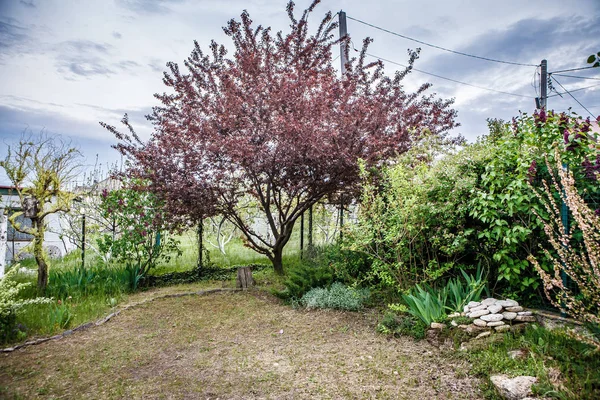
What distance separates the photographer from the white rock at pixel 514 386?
2.19m

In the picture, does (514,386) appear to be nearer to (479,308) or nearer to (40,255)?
(479,308)

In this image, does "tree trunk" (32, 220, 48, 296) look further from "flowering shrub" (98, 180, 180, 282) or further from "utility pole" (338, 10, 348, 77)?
"utility pole" (338, 10, 348, 77)

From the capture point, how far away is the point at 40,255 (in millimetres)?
4941

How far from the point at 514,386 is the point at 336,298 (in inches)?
96.6

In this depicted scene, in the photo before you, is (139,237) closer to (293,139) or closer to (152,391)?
(293,139)

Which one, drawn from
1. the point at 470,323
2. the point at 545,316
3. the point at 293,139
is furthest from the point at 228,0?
the point at 545,316

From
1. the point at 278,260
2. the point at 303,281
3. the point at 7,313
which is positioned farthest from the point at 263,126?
the point at 7,313

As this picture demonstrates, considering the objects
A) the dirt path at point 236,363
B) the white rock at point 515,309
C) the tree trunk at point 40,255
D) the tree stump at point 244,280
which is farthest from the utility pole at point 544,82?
the tree trunk at point 40,255

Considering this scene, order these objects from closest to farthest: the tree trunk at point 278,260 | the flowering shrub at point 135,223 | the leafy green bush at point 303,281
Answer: the leafy green bush at point 303,281
the flowering shrub at point 135,223
the tree trunk at point 278,260

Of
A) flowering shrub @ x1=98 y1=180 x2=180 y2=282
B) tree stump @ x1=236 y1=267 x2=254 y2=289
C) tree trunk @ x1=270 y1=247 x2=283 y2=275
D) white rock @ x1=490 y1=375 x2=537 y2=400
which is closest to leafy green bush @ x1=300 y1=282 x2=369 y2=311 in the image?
tree stump @ x1=236 y1=267 x2=254 y2=289

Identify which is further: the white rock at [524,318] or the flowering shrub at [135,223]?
the flowering shrub at [135,223]

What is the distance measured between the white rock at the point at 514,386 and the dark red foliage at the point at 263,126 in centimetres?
357

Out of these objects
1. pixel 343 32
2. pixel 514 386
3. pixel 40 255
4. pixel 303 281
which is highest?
pixel 343 32

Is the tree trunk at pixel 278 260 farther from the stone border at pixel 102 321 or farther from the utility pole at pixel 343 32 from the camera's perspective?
the utility pole at pixel 343 32
